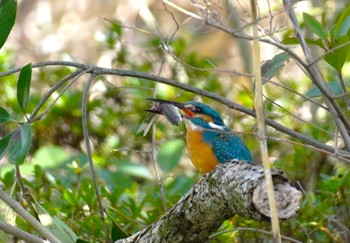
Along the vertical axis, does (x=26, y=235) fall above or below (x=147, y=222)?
below

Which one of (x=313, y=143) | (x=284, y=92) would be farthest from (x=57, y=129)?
(x=313, y=143)

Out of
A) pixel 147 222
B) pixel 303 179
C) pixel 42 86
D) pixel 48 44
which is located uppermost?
pixel 48 44

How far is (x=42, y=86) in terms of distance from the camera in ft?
20.4

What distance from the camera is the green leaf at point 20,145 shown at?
272cm

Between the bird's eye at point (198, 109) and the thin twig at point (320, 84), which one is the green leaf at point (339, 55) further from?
the bird's eye at point (198, 109)

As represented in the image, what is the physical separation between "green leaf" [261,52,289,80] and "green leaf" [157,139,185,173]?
1.67 metres

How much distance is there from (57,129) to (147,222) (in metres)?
1.78

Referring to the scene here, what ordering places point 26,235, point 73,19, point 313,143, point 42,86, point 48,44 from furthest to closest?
point 73,19
point 48,44
point 42,86
point 313,143
point 26,235

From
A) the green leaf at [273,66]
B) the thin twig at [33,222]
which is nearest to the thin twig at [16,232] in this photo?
the thin twig at [33,222]

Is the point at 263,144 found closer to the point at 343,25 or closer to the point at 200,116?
the point at 343,25

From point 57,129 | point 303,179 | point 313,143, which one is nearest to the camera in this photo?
point 313,143

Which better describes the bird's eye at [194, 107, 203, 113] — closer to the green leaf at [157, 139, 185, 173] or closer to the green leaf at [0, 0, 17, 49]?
the green leaf at [157, 139, 185, 173]

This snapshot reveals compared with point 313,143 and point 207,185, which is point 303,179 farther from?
point 207,185

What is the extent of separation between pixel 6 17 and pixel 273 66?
875 mm
